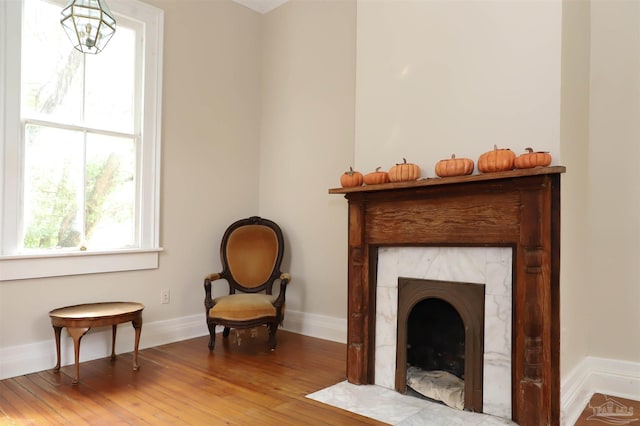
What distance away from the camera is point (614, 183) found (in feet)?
9.57

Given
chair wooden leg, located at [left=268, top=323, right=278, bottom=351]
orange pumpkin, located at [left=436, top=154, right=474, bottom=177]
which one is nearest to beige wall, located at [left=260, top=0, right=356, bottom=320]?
chair wooden leg, located at [left=268, top=323, right=278, bottom=351]

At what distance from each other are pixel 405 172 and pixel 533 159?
75cm

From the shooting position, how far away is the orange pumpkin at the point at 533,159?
2275 mm

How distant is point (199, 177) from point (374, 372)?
246 centimetres

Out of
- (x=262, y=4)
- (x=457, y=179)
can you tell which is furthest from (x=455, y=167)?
(x=262, y=4)

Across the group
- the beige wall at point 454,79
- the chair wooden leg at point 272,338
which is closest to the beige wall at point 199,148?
the chair wooden leg at point 272,338

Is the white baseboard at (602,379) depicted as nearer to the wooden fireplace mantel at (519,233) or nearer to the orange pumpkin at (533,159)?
the wooden fireplace mantel at (519,233)

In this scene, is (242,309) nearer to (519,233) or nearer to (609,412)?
(519,233)

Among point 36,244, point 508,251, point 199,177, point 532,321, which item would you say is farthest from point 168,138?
point 532,321

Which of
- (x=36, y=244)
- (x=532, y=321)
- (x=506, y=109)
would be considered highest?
(x=506, y=109)

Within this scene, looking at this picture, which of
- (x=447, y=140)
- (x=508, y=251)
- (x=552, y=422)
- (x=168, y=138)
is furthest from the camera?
(x=168, y=138)

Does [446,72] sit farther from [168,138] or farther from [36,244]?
[36,244]

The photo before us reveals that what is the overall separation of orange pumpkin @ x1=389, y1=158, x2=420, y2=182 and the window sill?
2.28 meters

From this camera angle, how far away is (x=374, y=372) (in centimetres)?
302
